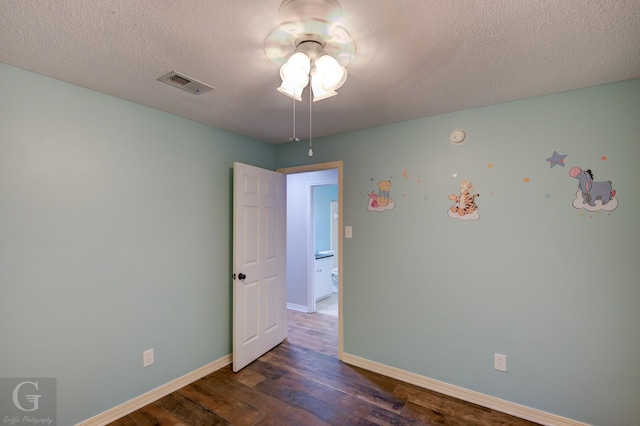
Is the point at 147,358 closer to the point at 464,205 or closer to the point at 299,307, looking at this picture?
the point at 299,307

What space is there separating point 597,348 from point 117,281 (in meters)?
3.38

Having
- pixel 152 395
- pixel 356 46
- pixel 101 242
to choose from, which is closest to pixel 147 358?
pixel 152 395

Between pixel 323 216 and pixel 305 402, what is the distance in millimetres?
4011

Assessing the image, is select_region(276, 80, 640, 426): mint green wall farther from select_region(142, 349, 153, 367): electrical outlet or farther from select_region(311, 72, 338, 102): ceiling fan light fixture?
select_region(142, 349, 153, 367): electrical outlet

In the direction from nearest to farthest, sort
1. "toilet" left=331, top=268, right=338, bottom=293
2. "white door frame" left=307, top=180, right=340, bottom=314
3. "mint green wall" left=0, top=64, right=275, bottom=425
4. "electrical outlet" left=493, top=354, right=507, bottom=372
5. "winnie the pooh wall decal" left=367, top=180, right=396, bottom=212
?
"mint green wall" left=0, top=64, right=275, bottom=425, "electrical outlet" left=493, top=354, right=507, bottom=372, "winnie the pooh wall decal" left=367, top=180, right=396, bottom=212, "white door frame" left=307, top=180, right=340, bottom=314, "toilet" left=331, top=268, right=338, bottom=293

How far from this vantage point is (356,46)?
151 cm

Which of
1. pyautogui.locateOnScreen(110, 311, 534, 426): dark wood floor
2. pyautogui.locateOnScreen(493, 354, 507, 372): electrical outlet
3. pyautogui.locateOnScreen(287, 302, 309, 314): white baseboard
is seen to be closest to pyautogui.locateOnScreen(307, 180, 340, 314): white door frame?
pyautogui.locateOnScreen(287, 302, 309, 314): white baseboard

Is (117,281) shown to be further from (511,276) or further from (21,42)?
(511,276)

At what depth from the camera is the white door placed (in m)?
2.79

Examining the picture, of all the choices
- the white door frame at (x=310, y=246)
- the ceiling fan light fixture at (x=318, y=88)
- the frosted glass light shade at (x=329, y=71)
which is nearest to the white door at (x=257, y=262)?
the white door frame at (x=310, y=246)

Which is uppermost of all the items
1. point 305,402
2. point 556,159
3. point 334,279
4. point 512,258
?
point 556,159

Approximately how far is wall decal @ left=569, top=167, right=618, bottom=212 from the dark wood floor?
5.27 ft

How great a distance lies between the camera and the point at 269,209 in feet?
10.6

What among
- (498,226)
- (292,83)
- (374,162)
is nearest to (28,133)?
(292,83)
